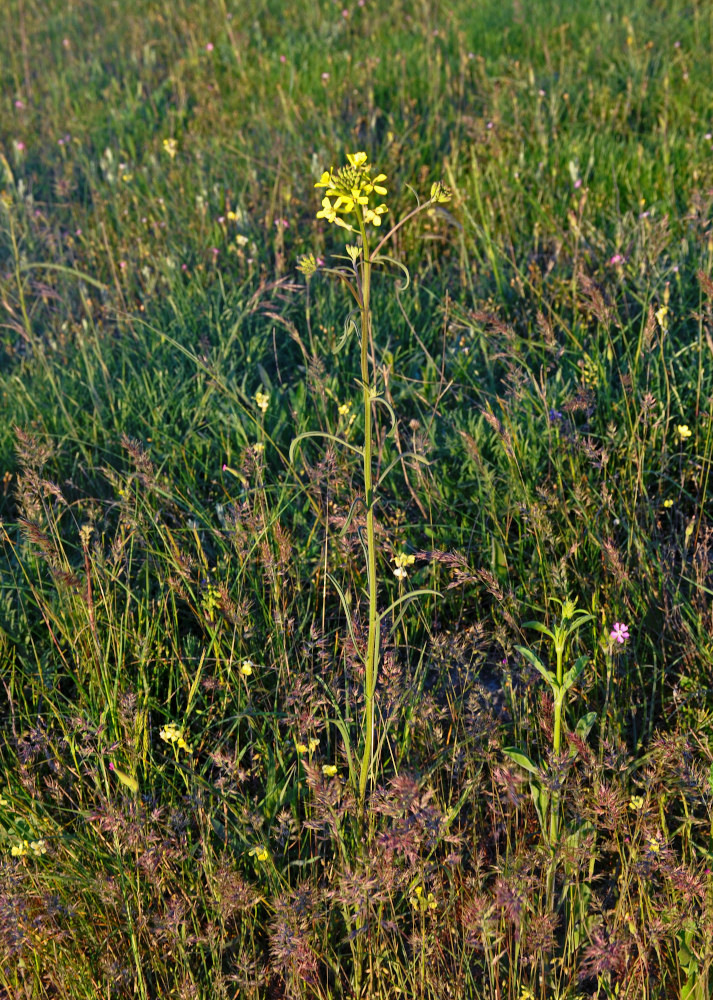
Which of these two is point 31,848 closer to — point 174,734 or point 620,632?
point 174,734

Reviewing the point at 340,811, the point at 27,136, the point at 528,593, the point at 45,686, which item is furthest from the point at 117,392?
the point at 27,136

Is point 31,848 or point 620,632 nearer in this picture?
point 31,848

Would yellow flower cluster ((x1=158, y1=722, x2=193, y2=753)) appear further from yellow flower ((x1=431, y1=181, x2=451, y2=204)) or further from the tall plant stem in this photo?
yellow flower ((x1=431, y1=181, x2=451, y2=204))

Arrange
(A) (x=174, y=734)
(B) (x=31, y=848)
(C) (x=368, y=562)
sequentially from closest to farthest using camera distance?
1. (C) (x=368, y=562)
2. (B) (x=31, y=848)
3. (A) (x=174, y=734)

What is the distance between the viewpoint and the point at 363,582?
2.14 meters

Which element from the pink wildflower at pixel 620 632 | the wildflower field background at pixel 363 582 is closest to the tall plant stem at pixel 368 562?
the wildflower field background at pixel 363 582

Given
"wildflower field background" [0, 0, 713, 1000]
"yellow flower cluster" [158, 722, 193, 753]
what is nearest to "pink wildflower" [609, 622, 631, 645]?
"wildflower field background" [0, 0, 713, 1000]

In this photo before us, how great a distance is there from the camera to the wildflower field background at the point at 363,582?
5.00ft

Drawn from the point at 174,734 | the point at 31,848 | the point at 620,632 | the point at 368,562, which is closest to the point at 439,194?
the point at 368,562

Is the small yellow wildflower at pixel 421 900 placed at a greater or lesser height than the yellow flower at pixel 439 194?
lesser

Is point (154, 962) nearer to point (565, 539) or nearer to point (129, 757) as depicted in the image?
point (129, 757)

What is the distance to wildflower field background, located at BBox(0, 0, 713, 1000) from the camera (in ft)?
5.00

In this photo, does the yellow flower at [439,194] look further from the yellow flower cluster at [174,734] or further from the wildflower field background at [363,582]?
the yellow flower cluster at [174,734]

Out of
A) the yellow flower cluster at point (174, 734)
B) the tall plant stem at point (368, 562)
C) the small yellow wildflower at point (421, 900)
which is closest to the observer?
the tall plant stem at point (368, 562)
